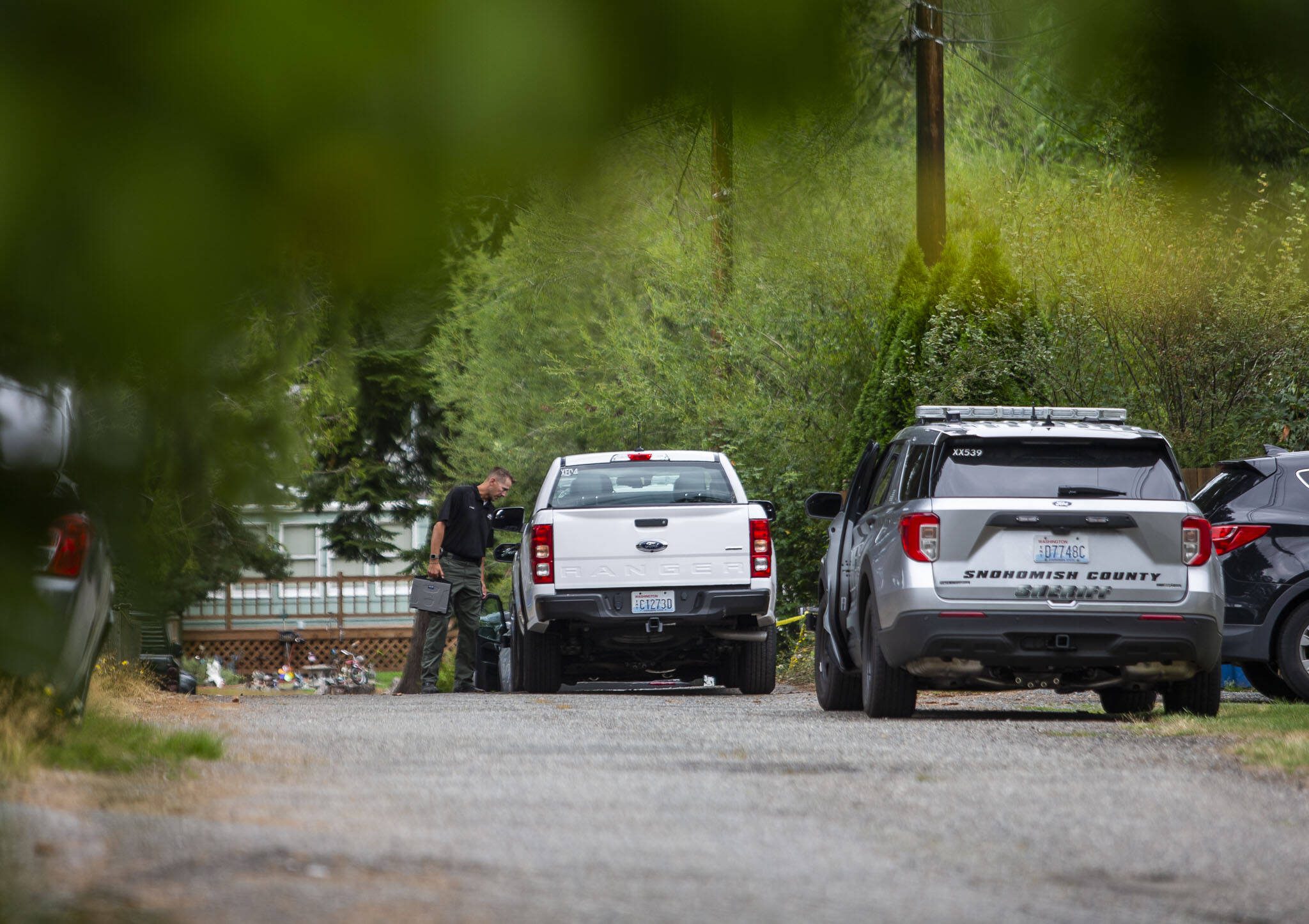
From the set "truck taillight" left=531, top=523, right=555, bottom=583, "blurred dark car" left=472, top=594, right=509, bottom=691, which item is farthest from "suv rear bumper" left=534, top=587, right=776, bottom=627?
"blurred dark car" left=472, top=594, right=509, bottom=691

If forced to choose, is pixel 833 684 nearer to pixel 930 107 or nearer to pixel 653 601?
pixel 653 601

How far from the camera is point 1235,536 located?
→ 500 inches

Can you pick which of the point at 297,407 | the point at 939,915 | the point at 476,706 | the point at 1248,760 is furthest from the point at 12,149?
the point at 476,706

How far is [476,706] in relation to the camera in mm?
12484

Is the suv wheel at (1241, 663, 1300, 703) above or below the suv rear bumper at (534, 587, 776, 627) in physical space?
below

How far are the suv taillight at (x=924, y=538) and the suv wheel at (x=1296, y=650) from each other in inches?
142

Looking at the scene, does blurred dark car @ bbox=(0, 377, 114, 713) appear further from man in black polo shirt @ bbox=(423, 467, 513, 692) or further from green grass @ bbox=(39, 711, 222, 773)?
man in black polo shirt @ bbox=(423, 467, 513, 692)

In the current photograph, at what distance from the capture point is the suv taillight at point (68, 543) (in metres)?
1.80

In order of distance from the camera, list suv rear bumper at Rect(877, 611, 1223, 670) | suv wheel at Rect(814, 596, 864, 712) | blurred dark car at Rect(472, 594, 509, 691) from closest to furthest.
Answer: suv rear bumper at Rect(877, 611, 1223, 670), suv wheel at Rect(814, 596, 864, 712), blurred dark car at Rect(472, 594, 509, 691)

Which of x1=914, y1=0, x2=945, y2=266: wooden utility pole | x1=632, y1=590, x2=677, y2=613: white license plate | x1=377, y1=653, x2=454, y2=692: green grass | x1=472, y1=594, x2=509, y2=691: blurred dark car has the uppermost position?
x1=914, y1=0, x2=945, y2=266: wooden utility pole

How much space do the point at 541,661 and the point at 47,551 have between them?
13149mm

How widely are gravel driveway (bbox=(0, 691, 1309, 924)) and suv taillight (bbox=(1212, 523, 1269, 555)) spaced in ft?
12.1

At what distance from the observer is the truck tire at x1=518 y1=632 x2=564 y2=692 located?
14812mm

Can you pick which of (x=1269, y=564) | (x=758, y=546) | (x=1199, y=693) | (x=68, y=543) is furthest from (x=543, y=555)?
(x=68, y=543)
